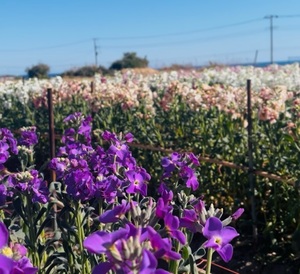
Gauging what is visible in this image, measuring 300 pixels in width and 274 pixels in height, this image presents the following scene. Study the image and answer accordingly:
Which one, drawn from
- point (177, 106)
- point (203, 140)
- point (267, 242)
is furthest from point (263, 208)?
point (177, 106)

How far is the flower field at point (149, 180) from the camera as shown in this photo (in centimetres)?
152

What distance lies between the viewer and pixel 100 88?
29.8 ft

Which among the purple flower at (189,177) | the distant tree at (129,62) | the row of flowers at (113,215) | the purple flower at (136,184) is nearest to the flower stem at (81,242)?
the row of flowers at (113,215)

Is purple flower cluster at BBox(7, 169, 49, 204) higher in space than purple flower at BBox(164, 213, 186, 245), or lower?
lower

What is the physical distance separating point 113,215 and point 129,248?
0.37 meters

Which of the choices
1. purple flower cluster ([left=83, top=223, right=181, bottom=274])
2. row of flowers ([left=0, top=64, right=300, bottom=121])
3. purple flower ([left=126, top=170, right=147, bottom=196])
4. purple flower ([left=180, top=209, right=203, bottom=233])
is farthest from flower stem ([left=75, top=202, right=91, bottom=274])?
row of flowers ([left=0, top=64, right=300, bottom=121])

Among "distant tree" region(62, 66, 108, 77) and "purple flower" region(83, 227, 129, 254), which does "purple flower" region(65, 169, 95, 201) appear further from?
"distant tree" region(62, 66, 108, 77)

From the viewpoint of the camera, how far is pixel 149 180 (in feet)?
16.6

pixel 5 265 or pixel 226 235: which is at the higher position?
pixel 5 265

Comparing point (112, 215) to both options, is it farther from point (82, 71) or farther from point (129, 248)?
point (82, 71)

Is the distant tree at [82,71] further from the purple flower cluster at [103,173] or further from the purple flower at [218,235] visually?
the purple flower at [218,235]

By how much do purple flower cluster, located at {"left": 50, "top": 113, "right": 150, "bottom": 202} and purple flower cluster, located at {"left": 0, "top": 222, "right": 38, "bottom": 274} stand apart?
2.80 feet

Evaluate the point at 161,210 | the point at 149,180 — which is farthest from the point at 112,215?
the point at 149,180

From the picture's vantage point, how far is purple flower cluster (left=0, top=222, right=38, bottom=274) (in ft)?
3.76
